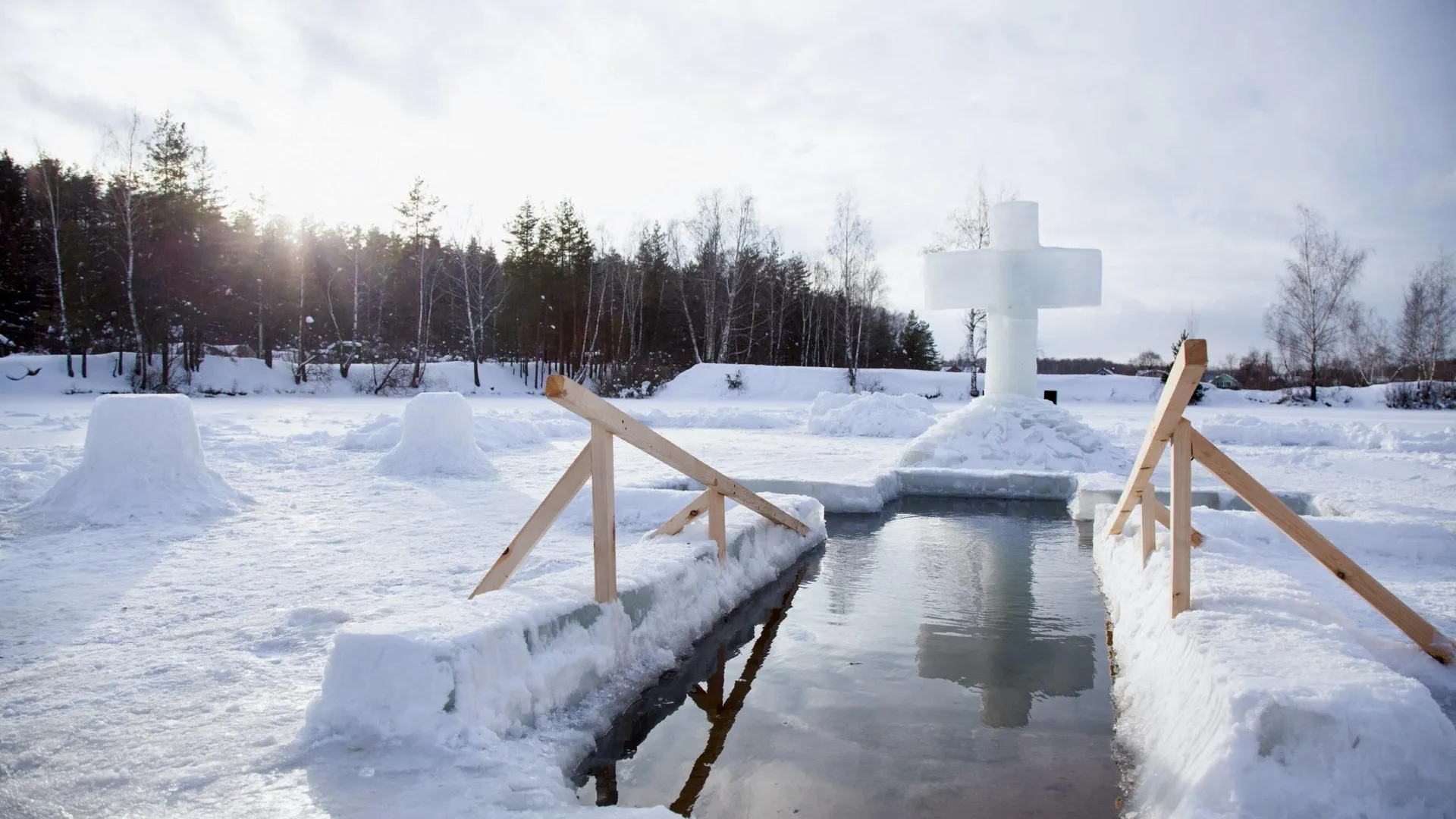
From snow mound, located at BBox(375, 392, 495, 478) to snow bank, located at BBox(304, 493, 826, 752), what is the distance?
6493 mm

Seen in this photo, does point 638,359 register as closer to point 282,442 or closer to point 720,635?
point 282,442

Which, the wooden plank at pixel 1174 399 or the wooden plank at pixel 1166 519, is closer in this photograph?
the wooden plank at pixel 1174 399

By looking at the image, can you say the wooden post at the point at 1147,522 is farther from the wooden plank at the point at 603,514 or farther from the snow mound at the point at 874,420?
the snow mound at the point at 874,420

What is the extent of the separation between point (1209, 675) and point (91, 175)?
4200cm

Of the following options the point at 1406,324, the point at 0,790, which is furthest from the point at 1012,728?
the point at 1406,324

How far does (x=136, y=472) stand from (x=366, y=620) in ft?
17.1

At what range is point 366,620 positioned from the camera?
4.34 metres

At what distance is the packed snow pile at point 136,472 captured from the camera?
764cm

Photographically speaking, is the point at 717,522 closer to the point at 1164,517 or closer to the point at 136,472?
the point at 1164,517

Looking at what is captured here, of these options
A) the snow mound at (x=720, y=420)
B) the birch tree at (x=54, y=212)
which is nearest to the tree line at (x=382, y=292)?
the birch tree at (x=54, y=212)

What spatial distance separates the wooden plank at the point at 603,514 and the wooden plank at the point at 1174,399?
2345mm

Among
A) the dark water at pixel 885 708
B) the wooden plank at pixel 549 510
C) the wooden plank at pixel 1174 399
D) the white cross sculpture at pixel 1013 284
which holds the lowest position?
the dark water at pixel 885 708

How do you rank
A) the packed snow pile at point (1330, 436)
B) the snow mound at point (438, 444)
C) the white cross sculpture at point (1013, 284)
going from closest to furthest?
the snow mound at point (438, 444) < the white cross sculpture at point (1013, 284) < the packed snow pile at point (1330, 436)

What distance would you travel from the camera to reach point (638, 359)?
34.4 m
